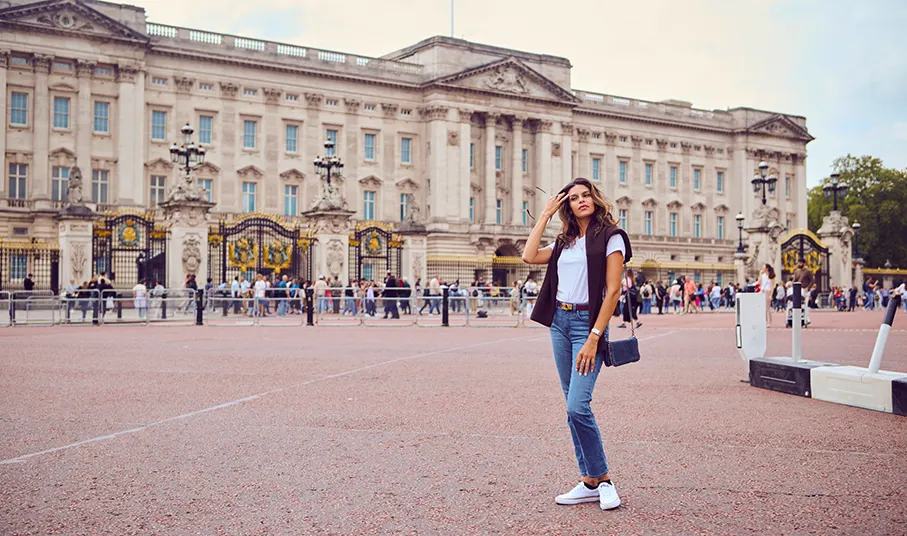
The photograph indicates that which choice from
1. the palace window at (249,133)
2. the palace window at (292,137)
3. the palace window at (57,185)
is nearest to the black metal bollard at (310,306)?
the palace window at (57,185)

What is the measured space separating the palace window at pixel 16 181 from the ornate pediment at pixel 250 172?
1271 cm

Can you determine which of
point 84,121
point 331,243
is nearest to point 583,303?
point 331,243

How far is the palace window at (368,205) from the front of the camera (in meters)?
65.1

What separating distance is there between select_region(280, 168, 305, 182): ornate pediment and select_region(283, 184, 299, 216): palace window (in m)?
0.47

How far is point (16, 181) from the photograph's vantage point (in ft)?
173

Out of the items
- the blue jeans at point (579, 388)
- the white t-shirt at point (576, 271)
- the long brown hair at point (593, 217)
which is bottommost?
the blue jeans at point (579, 388)

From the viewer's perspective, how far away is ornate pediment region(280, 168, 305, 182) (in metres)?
61.8

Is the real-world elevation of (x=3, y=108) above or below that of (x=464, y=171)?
above

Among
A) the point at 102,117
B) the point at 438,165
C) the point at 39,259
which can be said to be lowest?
the point at 39,259

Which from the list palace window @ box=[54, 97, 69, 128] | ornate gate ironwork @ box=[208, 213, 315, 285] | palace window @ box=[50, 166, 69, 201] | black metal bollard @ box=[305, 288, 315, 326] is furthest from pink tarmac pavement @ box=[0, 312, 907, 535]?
palace window @ box=[54, 97, 69, 128]

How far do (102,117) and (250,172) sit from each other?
31.7 feet

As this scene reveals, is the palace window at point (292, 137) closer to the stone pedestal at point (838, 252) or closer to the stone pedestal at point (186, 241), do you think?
the stone pedestal at point (186, 241)

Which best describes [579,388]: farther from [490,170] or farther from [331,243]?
[490,170]

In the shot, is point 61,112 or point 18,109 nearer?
point 18,109
